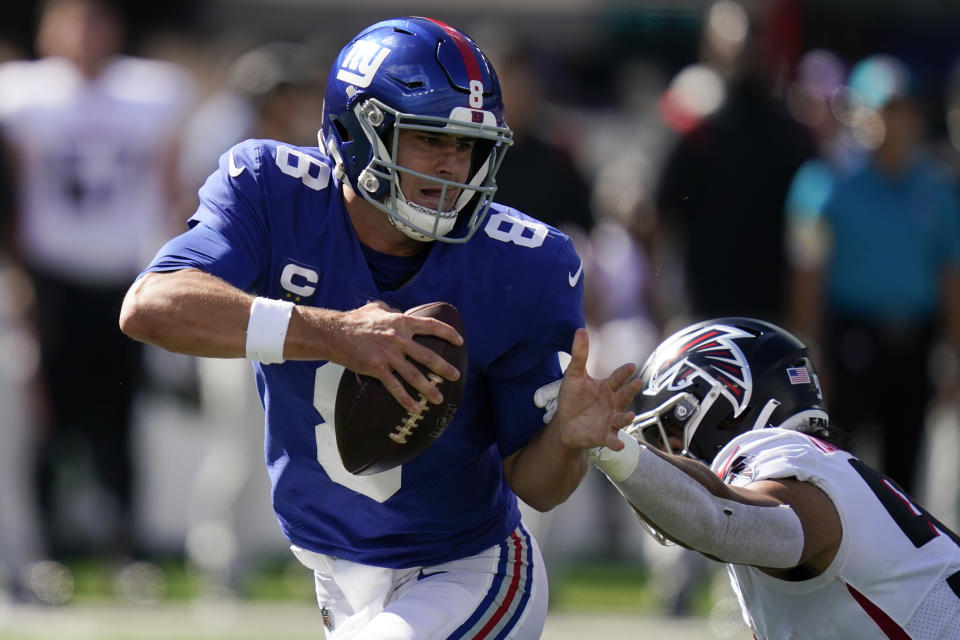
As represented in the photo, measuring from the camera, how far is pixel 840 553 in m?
3.38

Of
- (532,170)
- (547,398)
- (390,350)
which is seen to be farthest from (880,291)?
(390,350)

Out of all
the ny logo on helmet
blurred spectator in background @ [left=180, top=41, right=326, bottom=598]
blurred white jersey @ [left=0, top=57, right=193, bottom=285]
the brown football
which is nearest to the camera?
the brown football

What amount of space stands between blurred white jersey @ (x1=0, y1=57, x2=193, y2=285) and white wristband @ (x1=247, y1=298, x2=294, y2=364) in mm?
4213

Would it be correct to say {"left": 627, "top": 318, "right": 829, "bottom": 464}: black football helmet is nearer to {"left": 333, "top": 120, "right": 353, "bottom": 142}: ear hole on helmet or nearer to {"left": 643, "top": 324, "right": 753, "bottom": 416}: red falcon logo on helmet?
{"left": 643, "top": 324, "right": 753, "bottom": 416}: red falcon logo on helmet

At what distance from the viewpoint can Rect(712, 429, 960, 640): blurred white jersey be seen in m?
3.40

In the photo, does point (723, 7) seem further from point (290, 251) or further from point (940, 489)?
Answer: point (290, 251)

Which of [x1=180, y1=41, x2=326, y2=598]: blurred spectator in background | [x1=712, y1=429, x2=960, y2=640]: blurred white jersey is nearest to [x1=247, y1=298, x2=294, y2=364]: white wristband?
[x1=712, y1=429, x2=960, y2=640]: blurred white jersey

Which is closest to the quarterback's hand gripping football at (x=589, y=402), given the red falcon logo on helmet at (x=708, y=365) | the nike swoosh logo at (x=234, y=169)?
the red falcon logo on helmet at (x=708, y=365)

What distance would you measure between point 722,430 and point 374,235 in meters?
0.96

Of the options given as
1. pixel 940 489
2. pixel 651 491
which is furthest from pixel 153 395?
pixel 651 491

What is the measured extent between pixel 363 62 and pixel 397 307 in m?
0.60

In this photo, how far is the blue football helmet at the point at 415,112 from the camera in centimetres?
361

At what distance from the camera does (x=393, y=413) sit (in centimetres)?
336

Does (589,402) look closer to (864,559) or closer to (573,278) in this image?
(573,278)
